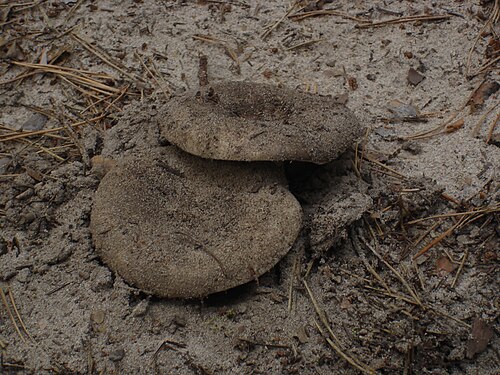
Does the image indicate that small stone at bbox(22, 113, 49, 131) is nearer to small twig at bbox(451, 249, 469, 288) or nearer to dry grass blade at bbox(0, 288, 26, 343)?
dry grass blade at bbox(0, 288, 26, 343)

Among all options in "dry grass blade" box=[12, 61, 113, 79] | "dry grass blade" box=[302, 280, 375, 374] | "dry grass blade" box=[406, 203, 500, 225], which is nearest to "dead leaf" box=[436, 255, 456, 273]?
"dry grass blade" box=[406, 203, 500, 225]

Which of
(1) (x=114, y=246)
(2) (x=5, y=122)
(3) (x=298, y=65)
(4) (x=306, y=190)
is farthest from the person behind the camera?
(3) (x=298, y=65)

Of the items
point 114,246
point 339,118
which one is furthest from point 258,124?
point 114,246

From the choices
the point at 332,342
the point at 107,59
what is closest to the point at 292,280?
the point at 332,342

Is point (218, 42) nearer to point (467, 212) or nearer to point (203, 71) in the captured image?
point (203, 71)

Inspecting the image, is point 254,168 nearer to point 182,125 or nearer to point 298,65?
point 182,125

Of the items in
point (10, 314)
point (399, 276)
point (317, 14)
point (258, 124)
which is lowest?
point (10, 314)
